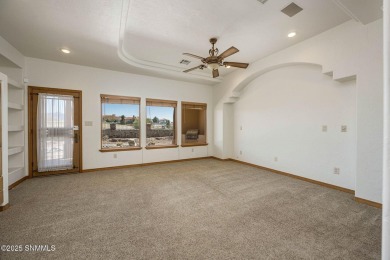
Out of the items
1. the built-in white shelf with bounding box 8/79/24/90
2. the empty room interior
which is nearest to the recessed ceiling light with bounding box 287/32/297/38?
the empty room interior

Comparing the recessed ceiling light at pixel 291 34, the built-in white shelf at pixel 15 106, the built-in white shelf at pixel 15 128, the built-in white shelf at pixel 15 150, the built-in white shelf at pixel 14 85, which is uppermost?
the recessed ceiling light at pixel 291 34

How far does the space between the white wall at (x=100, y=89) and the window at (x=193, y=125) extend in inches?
10.9

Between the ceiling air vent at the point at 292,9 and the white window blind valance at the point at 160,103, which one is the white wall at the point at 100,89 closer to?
the white window blind valance at the point at 160,103

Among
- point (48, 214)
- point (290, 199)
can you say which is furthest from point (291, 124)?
point (48, 214)

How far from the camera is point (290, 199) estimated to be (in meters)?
3.16

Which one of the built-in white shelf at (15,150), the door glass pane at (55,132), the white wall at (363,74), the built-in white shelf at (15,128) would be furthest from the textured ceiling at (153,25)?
the built-in white shelf at (15,150)

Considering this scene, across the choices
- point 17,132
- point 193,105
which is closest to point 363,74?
point 193,105

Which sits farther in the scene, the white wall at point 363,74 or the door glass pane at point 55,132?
the door glass pane at point 55,132

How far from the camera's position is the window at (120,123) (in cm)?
533

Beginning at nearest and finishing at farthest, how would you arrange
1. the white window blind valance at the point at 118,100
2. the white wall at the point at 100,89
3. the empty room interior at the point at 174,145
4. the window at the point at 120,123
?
the empty room interior at the point at 174,145
the white wall at the point at 100,89
the white window blind valance at the point at 118,100
the window at the point at 120,123

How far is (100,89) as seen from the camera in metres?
5.17

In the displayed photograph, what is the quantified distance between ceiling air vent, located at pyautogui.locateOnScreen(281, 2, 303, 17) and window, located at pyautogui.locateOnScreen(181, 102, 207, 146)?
13.9 ft

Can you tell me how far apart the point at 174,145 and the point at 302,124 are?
4.06m

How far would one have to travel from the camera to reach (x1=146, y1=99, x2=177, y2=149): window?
5.95 meters
